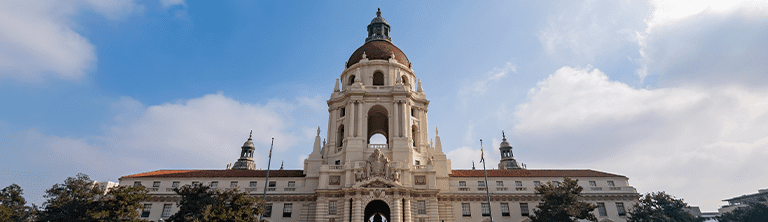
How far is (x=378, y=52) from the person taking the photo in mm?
60562

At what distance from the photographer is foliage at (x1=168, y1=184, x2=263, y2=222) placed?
33.2 metres

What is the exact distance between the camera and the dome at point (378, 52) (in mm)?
60312

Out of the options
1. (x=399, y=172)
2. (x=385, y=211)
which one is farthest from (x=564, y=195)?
(x=385, y=211)

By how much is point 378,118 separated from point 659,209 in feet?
128

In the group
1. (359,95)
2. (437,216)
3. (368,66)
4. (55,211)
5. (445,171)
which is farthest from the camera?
(368,66)

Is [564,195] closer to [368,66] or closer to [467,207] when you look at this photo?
[467,207]

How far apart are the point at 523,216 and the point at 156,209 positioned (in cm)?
4622

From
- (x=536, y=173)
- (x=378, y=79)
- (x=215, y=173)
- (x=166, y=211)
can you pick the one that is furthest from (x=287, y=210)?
(x=536, y=173)

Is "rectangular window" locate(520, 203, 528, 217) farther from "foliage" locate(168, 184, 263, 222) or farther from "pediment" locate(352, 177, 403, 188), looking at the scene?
"foliage" locate(168, 184, 263, 222)

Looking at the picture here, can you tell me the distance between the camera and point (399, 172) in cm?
4628

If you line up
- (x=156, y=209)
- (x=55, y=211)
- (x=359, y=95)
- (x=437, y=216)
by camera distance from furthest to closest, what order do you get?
(x=359, y=95) → (x=156, y=209) → (x=437, y=216) → (x=55, y=211)

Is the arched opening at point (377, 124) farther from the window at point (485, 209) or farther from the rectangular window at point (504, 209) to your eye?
the rectangular window at point (504, 209)

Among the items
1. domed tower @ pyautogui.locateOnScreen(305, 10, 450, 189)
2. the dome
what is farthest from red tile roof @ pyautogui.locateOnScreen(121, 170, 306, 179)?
the dome

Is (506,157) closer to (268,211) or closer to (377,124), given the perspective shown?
(377,124)
